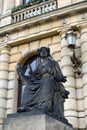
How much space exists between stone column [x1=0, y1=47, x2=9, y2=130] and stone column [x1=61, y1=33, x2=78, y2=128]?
268 centimetres

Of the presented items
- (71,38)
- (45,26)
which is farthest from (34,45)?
(71,38)

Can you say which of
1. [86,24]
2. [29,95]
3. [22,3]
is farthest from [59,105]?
[22,3]

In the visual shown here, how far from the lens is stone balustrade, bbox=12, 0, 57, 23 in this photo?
13584 millimetres

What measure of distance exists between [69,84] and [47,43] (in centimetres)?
254

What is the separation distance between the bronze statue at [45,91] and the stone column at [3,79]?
209 inches

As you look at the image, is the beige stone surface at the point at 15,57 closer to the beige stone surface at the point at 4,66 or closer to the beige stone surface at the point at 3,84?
the beige stone surface at the point at 4,66

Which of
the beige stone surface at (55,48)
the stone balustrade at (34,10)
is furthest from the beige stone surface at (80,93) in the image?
the stone balustrade at (34,10)

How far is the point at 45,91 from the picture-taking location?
6895mm

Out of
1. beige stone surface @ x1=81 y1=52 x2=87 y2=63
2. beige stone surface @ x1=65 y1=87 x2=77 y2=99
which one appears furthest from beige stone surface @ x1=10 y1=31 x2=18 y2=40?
beige stone surface @ x1=65 y1=87 x2=77 y2=99

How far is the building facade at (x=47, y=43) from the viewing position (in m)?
11.2

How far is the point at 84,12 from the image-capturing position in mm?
12203

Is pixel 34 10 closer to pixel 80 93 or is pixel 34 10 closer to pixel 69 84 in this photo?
pixel 69 84

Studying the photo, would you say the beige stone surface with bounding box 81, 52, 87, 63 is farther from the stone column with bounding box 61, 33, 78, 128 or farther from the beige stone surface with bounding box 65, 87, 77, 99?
the beige stone surface with bounding box 65, 87, 77, 99

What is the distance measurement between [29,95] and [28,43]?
6.72 metres
